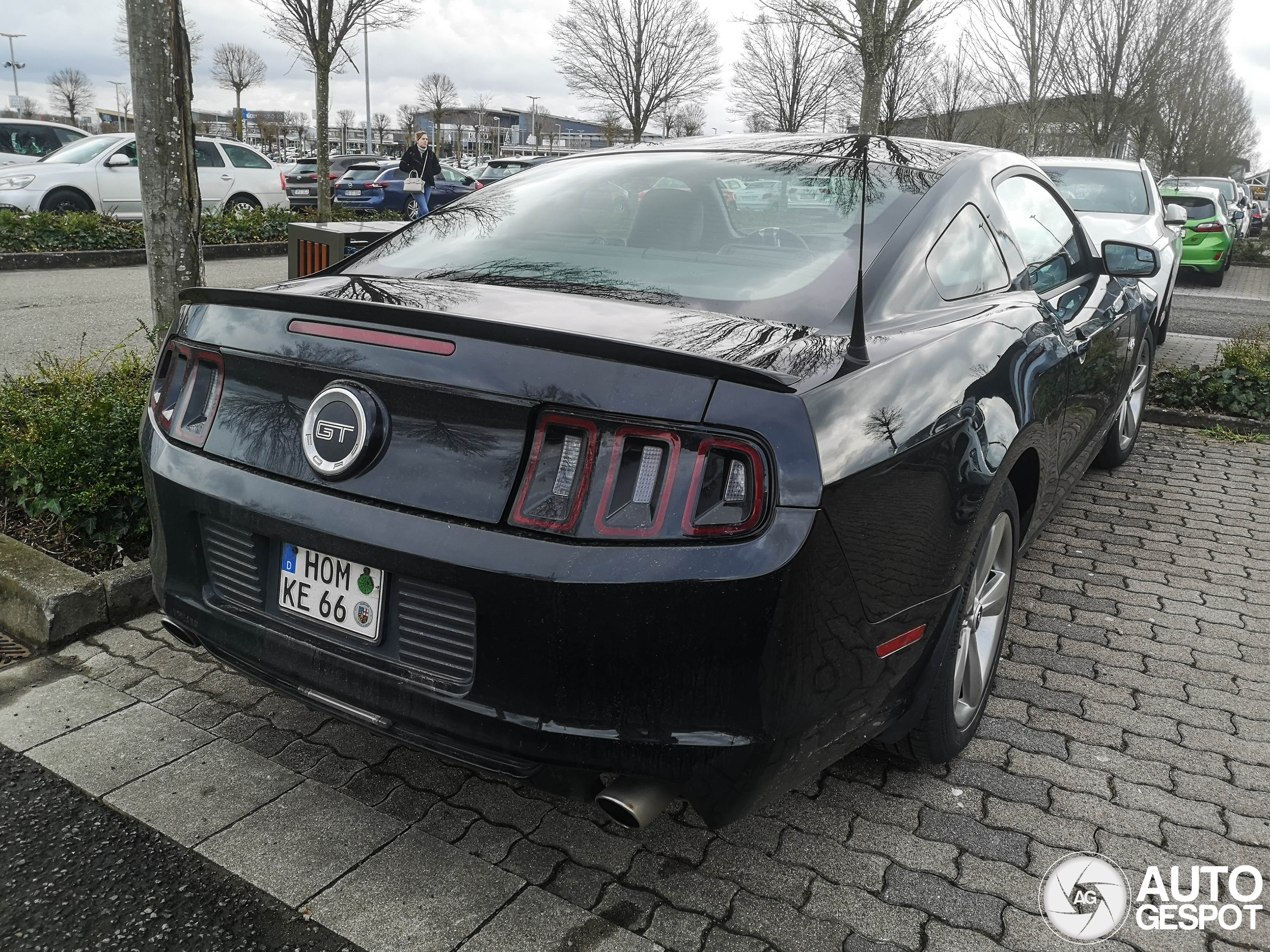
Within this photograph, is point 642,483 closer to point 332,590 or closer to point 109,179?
point 332,590

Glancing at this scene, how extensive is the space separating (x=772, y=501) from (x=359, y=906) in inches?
47.6

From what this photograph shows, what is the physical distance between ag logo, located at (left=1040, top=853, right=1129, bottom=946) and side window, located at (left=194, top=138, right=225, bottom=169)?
16.0 meters

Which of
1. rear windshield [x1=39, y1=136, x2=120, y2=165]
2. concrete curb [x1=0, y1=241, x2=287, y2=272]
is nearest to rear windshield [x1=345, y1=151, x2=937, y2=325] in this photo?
concrete curb [x1=0, y1=241, x2=287, y2=272]

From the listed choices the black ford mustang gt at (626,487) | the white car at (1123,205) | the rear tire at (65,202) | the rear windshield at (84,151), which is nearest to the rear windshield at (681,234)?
the black ford mustang gt at (626,487)

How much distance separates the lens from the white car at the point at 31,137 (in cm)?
1728

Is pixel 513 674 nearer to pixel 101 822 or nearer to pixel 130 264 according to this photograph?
pixel 101 822

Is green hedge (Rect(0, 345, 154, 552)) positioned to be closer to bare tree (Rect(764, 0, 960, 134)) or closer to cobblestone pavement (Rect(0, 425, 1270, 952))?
cobblestone pavement (Rect(0, 425, 1270, 952))

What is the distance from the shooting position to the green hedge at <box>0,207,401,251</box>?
38.8 feet

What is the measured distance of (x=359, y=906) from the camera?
6.89ft

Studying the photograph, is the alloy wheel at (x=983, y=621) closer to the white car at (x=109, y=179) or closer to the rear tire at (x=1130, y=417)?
the rear tire at (x=1130, y=417)

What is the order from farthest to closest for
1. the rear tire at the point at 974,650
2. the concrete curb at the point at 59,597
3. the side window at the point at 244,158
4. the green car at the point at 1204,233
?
the green car at the point at 1204,233, the side window at the point at 244,158, the concrete curb at the point at 59,597, the rear tire at the point at 974,650

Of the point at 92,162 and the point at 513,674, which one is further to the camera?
the point at 92,162

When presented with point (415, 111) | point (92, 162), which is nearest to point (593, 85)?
point (92, 162)

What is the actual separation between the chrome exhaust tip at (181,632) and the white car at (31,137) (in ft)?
57.8
